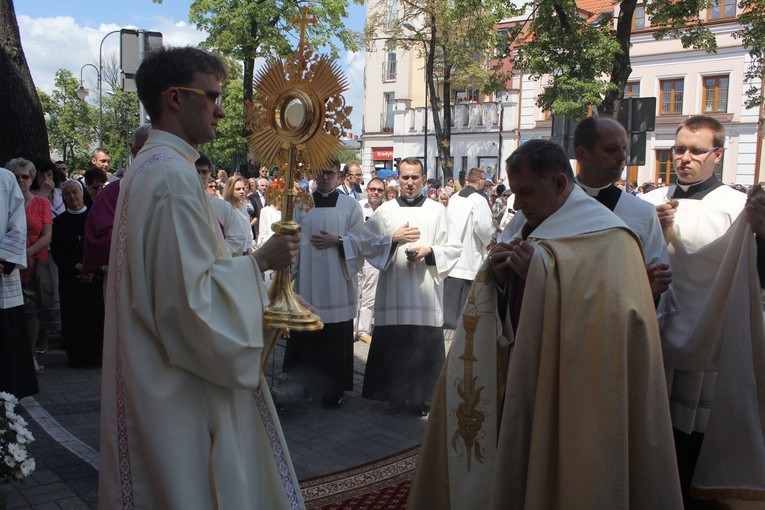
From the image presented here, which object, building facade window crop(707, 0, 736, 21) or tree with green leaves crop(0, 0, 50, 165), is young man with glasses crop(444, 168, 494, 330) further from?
building facade window crop(707, 0, 736, 21)

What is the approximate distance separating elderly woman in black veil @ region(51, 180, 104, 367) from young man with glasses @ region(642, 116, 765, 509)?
18.0 feet

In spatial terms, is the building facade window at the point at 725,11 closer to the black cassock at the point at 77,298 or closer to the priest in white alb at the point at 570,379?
the black cassock at the point at 77,298

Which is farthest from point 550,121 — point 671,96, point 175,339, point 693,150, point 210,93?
point 175,339

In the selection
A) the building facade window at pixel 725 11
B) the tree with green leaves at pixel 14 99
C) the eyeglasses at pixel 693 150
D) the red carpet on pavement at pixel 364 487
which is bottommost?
the red carpet on pavement at pixel 364 487

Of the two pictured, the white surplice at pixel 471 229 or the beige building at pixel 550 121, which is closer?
the white surplice at pixel 471 229

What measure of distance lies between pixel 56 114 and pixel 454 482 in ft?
161

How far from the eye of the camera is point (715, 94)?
3059cm

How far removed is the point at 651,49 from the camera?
104 ft

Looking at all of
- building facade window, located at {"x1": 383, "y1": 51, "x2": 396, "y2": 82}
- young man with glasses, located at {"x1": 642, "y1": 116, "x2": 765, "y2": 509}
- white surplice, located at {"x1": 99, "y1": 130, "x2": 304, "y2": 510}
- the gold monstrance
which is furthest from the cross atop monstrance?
building facade window, located at {"x1": 383, "y1": 51, "x2": 396, "y2": 82}

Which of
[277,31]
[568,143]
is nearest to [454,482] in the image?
[568,143]

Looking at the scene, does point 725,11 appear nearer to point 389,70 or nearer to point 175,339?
point 389,70

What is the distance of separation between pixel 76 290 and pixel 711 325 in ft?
19.6

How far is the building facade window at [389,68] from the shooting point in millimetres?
41688

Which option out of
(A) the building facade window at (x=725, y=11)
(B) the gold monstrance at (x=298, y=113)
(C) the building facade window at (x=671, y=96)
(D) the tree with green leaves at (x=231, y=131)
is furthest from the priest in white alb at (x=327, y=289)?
(A) the building facade window at (x=725, y=11)
